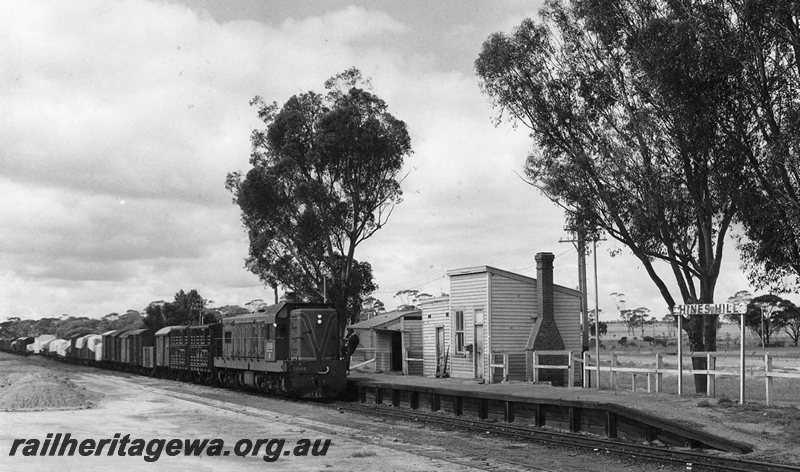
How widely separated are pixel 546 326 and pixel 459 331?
3970 millimetres

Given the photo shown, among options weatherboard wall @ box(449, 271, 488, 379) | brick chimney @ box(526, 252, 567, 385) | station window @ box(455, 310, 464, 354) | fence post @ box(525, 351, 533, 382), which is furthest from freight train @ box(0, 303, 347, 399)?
brick chimney @ box(526, 252, 567, 385)

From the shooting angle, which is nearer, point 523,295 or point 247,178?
point 523,295

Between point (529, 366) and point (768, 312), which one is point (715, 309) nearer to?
point (529, 366)

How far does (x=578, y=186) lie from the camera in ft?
78.9

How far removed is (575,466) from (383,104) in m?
32.4

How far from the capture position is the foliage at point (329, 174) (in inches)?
1709

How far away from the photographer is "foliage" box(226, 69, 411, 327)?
43406 millimetres

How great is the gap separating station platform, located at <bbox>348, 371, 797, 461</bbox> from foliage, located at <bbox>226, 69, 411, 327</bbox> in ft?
65.1

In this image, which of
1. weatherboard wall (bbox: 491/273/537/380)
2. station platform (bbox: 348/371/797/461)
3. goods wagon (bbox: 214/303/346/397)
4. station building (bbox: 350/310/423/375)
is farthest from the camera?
station building (bbox: 350/310/423/375)

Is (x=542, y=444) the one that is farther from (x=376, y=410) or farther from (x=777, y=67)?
(x=777, y=67)

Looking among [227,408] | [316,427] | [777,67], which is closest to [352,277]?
[227,408]

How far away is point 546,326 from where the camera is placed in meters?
30.3

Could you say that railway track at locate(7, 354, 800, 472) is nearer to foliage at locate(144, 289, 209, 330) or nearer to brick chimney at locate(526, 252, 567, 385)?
brick chimney at locate(526, 252, 567, 385)

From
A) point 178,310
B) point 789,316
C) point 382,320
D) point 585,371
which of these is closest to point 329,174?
Answer: point 382,320
